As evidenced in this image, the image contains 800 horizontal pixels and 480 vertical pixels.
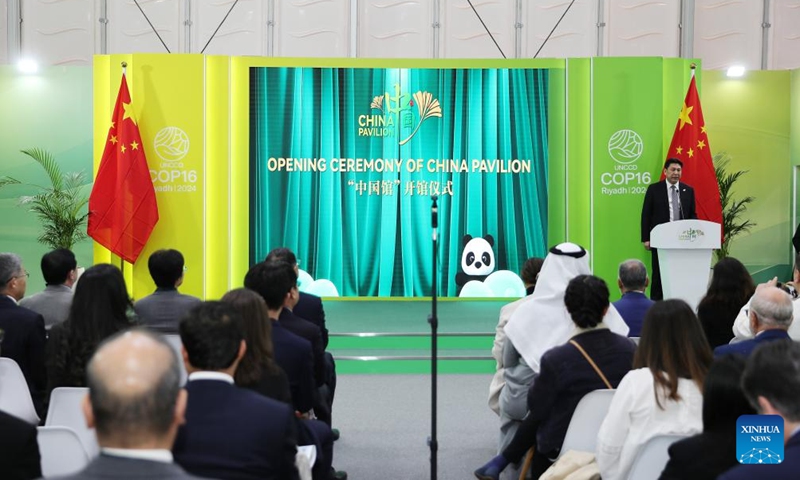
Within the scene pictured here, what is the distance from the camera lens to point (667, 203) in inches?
296

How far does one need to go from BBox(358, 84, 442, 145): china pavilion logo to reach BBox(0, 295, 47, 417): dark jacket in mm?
5159

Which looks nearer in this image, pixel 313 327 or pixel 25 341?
pixel 25 341

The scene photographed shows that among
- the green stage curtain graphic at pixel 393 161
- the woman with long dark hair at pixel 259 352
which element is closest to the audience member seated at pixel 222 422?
the woman with long dark hair at pixel 259 352

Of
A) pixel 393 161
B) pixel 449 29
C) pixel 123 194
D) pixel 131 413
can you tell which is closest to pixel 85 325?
pixel 131 413

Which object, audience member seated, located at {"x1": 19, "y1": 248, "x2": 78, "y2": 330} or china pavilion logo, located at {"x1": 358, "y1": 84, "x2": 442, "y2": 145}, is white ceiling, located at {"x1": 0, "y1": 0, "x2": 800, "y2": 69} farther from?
audience member seated, located at {"x1": 19, "y1": 248, "x2": 78, "y2": 330}

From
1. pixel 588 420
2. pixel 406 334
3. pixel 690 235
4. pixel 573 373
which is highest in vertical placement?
pixel 690 235

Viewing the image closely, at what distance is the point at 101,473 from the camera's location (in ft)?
4.44

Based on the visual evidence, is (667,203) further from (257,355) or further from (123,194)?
(257,355)

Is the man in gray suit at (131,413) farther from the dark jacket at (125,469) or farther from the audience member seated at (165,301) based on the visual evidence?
the audience member seated at (165,301)

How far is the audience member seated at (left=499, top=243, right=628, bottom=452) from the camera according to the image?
3857 millimetres

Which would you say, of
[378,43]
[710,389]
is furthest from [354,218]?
[710,389]

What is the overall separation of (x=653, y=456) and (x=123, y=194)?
239 inches

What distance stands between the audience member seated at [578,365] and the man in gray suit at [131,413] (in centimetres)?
216

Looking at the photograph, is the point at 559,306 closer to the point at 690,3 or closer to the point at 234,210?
the point at 234,210
